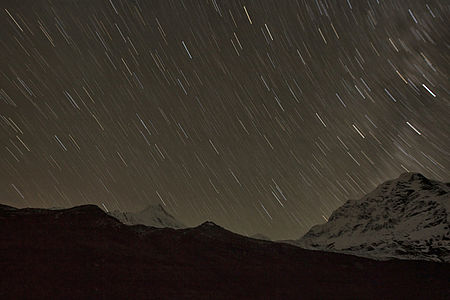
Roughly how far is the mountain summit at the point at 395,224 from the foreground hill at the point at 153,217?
40293 mm

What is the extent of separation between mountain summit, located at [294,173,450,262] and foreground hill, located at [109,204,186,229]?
40293mm

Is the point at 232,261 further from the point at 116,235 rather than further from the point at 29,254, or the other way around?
the point at 29,254

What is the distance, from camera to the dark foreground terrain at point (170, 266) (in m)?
23.3

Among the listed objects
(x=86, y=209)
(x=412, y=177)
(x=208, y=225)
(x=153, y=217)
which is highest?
(x=153, y=217)

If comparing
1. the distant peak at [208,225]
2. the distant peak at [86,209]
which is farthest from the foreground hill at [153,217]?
the distant peak at [86,209]

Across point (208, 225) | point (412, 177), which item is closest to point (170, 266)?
point (208, 225)

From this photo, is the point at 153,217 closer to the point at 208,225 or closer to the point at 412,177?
the point at 412,177

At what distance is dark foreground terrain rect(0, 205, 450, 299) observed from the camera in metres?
23.3

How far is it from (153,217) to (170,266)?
81.0 metres

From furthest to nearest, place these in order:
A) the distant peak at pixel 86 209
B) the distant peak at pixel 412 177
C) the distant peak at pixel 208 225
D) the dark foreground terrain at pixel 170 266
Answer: the distant peak at pixel 412 177, the distant peak at pixel 208 225, the distant peak at pixel 86 209, the dark foreground terrain at pixel 170 266

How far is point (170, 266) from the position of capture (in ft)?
90.2

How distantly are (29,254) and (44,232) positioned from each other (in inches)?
130

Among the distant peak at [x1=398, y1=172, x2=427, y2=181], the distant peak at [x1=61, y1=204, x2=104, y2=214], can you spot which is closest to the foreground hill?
the distant peak at [x1=398, y1=172, x2=427, y2=181]

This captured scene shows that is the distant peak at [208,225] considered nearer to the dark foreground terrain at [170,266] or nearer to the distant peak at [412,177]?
the dark foreground terrain at [170,266]
